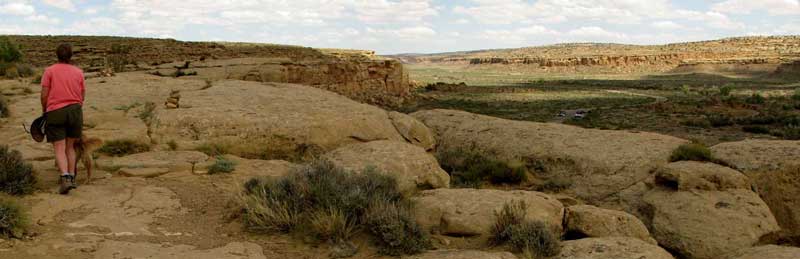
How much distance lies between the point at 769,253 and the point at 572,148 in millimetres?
4494

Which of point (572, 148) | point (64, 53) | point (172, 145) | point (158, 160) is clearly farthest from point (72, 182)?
point (572, 148)

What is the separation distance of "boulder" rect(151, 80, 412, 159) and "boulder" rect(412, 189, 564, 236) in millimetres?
2932

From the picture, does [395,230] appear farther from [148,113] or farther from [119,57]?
[119,57]

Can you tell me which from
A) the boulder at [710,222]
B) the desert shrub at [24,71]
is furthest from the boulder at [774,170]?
the desert shrub at [24,71]

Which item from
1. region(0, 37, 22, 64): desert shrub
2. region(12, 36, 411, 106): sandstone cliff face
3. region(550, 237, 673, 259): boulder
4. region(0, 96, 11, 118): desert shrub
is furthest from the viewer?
region(12, 36, 411, 106): sandstone cliff face

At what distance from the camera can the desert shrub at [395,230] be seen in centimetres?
493

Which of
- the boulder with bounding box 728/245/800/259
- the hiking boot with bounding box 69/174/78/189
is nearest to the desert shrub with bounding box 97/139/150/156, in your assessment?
the hiking boot with bounding box 69/174/78/189

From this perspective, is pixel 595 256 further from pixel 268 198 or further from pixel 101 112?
pixel 101 112

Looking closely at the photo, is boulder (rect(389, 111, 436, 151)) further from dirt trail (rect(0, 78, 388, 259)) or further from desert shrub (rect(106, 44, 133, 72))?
desert shrub (rect(106, 44, 133, 72))

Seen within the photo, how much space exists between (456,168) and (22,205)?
6.23m

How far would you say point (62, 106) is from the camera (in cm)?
596

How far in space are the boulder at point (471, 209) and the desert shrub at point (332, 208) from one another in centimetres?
29

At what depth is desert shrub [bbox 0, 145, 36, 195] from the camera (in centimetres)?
566

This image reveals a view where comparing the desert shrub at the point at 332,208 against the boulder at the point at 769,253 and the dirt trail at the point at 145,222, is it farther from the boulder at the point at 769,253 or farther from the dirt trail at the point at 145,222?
the boulder at the point at 769,253
